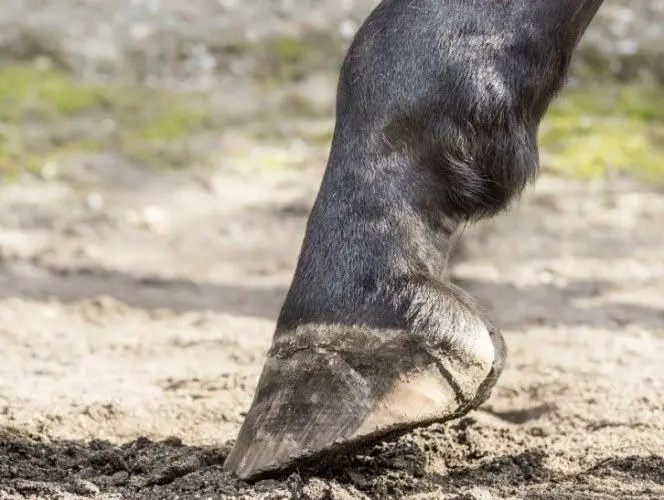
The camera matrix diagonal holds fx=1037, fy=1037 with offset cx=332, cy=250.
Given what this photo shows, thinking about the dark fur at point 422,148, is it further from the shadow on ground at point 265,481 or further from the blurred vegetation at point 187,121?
the blurred vegetation at point 187,121

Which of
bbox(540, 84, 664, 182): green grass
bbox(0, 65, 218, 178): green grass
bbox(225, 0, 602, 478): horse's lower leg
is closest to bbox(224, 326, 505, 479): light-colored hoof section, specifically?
bbox(225, 0, 602, 478): horse's lower leg

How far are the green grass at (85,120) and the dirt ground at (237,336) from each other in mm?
217

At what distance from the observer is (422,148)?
1992 millimetres

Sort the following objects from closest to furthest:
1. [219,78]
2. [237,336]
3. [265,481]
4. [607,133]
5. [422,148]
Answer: [265,481] → [422,148] → [237,336] → [607,133] → [219,78]

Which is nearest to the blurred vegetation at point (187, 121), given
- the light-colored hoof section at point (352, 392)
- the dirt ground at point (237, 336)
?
the dirt ground at point (237, 336)

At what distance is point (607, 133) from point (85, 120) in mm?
2698

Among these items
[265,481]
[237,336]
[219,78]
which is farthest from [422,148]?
[219,78]

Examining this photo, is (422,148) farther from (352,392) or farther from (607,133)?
(607,133)

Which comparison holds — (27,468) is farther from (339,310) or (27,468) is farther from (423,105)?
(423,105)

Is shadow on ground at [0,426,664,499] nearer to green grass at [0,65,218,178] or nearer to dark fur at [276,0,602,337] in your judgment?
dark fur at [276,0,602,337]

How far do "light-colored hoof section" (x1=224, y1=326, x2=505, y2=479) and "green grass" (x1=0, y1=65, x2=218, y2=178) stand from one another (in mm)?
3118

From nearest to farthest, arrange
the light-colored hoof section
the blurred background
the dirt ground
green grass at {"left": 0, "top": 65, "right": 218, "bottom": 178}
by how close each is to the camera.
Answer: the light-colored hoof section → the dirt ground → green grass at {"left": 0, "top": 65, "right": 218, "bottom": 178} → the blurred background

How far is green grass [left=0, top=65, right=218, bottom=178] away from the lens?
4.97 meters

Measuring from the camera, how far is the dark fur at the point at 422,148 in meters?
1.94
